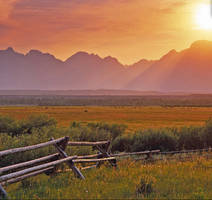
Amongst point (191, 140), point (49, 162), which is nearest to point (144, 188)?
point (49, 162)

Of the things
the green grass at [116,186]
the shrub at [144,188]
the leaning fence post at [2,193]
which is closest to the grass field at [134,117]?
the green grass at [116,186]

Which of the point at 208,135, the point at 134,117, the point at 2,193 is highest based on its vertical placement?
the point at 2,193

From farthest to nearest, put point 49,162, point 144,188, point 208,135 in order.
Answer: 1. point 208,135
2. point 49,162
3. point 144,188

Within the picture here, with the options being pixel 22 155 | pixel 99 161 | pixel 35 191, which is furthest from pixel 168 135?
pixel 35 191

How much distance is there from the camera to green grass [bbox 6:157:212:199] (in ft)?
23.5

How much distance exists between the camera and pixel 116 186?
792cm

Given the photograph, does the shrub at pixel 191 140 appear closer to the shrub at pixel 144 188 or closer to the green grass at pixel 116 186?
the green grass at pixel 116 186

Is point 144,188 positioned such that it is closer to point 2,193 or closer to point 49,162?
point 49,162

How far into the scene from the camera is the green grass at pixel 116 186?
282 inches

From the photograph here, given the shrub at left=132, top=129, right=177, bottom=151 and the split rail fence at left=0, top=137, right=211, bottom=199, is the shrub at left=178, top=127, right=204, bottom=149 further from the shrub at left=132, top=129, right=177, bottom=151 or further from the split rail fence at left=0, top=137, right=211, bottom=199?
the split rail fence at left=0, top=137, right=211, bottom=199

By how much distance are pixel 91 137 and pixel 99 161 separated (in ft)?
48.6

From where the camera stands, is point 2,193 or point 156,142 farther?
point 156,142

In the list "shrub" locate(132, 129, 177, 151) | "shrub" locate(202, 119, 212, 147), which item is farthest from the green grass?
"shrub" locate(202, 119, 212, 147)

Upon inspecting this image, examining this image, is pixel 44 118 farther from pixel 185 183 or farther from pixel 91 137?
pixel 185 183
